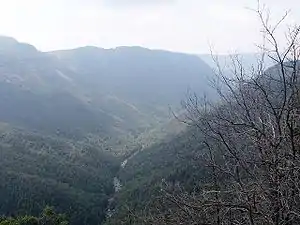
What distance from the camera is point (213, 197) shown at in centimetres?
466

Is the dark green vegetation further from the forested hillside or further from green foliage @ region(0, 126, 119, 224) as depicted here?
the forested hillside

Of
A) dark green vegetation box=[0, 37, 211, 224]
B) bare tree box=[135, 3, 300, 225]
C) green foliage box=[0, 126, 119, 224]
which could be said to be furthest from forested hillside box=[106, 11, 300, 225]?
green foliage box=[0, 126, 119, 224]

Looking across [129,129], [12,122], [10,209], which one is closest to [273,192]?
[10,209]

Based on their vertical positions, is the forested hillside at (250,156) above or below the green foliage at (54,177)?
above

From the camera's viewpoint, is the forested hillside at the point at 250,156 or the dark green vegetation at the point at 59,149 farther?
the dark green vegetation at the point at 59,149

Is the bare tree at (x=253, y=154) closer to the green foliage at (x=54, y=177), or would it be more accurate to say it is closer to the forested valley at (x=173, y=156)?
the forested valley at (x=173, y=156)

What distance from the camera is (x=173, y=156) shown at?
81438 millimetres

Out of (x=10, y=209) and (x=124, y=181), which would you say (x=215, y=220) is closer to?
(x=10, y=209)

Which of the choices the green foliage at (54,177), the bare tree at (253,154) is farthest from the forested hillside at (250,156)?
the green foliage at (54,177)

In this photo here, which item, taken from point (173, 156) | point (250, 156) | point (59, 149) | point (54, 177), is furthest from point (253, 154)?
point (59, 149)

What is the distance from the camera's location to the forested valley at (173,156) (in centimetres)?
438

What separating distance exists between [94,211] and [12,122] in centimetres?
8177

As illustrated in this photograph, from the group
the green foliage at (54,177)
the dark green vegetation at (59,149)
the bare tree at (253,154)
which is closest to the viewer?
the bare tree at (253,154)

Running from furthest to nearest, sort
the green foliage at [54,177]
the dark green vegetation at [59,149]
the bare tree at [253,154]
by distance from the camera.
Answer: the dark green vegetation at [59,149]
the green foliage at [54,177]
the bare tree at [253,154]
